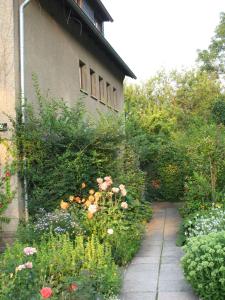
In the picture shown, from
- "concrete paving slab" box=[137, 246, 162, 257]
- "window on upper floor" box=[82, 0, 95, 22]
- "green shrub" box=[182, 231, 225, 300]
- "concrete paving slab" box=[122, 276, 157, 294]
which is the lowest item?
"concrete paving slab" box=[122, 276, 157, 294]

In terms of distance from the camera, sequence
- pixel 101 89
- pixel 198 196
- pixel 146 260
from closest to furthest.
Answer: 1. pixel 146 260
2. pixel 198 196
3. pixel 101 89

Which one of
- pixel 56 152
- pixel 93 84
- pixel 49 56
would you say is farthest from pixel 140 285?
pixel 93 84

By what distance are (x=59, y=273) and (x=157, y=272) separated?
2.02 metres

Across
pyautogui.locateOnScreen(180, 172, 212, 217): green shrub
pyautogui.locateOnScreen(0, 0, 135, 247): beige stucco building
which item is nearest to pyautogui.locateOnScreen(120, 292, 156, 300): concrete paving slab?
pyautogui.locateOnScreen(0, 0, 135, 247): beige stucco building

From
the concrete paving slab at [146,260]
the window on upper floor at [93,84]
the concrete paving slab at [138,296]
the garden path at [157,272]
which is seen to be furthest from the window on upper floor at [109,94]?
the concrete paving slab at [138,296]

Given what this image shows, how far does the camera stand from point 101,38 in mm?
15594

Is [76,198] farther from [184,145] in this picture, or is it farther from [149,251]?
[184,145]

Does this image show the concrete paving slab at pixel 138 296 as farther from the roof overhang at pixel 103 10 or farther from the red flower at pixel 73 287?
the roof overhang at pixel 103 10

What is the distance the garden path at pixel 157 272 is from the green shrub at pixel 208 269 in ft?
1.19

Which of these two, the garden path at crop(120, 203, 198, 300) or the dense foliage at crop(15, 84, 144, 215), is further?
the dense foliage at crop(15, 84, 144, 215)

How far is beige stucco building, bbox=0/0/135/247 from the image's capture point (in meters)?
9.66

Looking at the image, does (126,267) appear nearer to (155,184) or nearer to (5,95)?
(5,95)

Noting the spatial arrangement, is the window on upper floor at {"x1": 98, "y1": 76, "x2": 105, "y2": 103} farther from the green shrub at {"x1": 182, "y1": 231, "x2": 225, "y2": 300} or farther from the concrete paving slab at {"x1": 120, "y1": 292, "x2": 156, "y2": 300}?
the green shrub at {"x1": 182, "y1": 231, "x2": 225, "y2": 300}

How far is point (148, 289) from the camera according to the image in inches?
246
